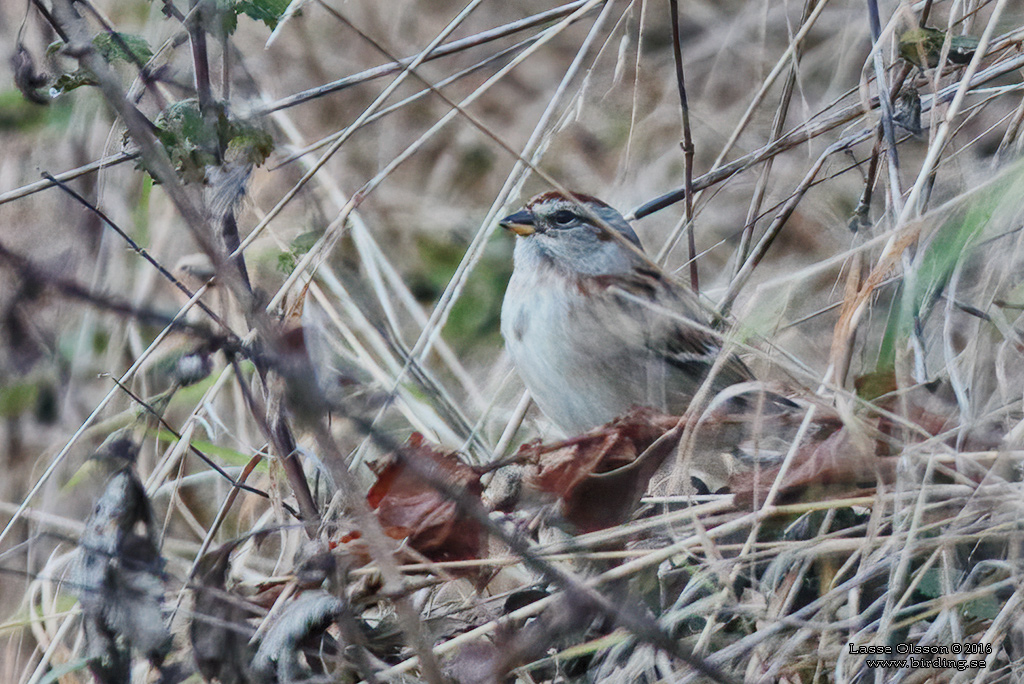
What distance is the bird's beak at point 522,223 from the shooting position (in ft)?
7.25

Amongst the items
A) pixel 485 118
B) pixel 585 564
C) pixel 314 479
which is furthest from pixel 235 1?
pixel 485 118

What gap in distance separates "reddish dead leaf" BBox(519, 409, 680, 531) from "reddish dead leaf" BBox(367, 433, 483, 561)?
0.13 meters

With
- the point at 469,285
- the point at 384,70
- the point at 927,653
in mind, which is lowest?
the point at 927,653

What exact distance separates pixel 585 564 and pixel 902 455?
0.44m

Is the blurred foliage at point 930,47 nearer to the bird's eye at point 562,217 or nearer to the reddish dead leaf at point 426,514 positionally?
the bird's eye at point 562,217

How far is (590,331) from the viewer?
2008 millimetres

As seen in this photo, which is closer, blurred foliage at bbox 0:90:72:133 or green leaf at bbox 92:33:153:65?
green leaf at bbox 92:33:153:65

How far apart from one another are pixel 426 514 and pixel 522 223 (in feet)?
3.45

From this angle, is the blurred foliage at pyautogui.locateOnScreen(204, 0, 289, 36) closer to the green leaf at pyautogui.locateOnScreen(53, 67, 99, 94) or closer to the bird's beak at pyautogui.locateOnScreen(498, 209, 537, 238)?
the green leaf at pyautogui.locateOnScreen(53, 67, 99, 94)

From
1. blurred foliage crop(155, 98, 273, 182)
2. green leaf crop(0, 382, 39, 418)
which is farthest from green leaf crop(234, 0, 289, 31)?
green leaf crop(0, 382, 39, 418)

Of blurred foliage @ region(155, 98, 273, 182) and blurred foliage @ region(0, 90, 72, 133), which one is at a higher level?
blurred foliage @ region(0, 90, 72, 133)

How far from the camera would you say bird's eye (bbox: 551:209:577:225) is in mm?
2230

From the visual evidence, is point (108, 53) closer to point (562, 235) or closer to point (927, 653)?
point (562, 235)

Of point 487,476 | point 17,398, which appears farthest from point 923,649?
point 17,398
